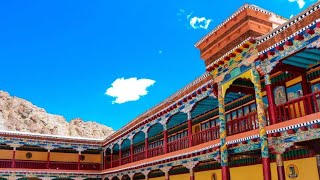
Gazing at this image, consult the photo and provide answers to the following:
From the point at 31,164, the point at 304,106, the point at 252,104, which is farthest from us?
the point at 31,164

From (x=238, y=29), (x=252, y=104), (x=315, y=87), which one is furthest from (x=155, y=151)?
(x=315, y=87)

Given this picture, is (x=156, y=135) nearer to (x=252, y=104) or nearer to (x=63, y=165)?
(x=63, y=165)

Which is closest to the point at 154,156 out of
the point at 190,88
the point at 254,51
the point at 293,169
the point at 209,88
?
the point at 190,88

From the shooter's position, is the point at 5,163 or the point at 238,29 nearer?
the point at 238,29

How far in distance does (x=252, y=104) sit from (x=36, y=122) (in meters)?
56.5

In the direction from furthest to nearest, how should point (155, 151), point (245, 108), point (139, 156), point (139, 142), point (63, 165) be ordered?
point (139, 142) → point (63, 165) → point (139, 156) → point (155, 151) → point (245, 108)

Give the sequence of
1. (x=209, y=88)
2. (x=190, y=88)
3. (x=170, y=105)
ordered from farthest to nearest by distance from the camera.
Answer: (x=170, y=105) → (x=190, y=88) → (x=209, y=88)

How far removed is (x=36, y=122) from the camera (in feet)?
208

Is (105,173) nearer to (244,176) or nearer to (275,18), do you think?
(244,176)

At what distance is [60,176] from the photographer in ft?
86.5

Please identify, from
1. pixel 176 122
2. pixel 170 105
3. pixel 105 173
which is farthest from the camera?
pixel 105 173

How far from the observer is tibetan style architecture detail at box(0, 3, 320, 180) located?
32.7ft

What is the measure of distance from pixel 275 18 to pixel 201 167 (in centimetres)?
928

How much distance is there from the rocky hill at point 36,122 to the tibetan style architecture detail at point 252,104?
1837 inches
